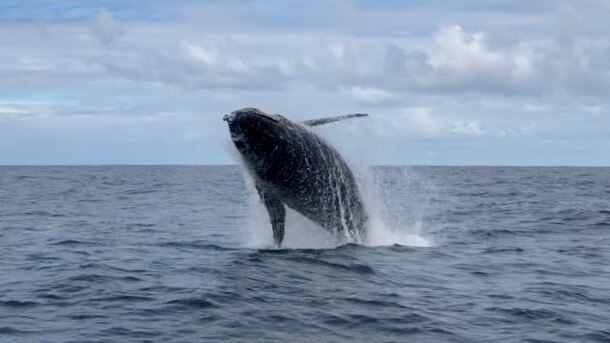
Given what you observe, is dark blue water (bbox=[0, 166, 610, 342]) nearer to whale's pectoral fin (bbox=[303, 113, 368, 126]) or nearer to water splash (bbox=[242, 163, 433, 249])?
water splash (bbox=[242, 163, 433, 249])

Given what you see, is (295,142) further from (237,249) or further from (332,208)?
(237,249)

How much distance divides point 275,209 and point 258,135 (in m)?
2.80

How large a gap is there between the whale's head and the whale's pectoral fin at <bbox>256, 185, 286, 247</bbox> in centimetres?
103

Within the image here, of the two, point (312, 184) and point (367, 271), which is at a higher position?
point (312, 184)

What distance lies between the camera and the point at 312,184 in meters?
17.7

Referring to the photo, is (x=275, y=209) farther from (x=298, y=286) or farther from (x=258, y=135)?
(x=298, y=286)

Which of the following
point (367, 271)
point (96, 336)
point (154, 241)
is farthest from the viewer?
point (154, 241)

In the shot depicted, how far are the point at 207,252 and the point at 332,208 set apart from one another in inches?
134

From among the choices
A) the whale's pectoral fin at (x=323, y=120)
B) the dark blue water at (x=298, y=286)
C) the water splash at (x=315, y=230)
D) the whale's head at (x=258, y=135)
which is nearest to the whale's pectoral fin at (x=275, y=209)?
the dark blue water at (x=298, y=286)

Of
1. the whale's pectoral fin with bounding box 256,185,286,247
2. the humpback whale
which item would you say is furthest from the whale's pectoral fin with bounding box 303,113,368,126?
the whale's pectoral fin with bounding box 256,185,286,247

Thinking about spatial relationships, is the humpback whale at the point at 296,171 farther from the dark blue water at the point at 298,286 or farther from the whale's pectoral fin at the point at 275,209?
the dark blue water at the point at 298,286

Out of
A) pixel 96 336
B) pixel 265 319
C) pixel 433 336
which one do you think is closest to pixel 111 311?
pixel 96 336

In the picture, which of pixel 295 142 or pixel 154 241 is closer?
pixel 295 142

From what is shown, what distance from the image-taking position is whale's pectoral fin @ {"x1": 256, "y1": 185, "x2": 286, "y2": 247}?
58.0 ft
